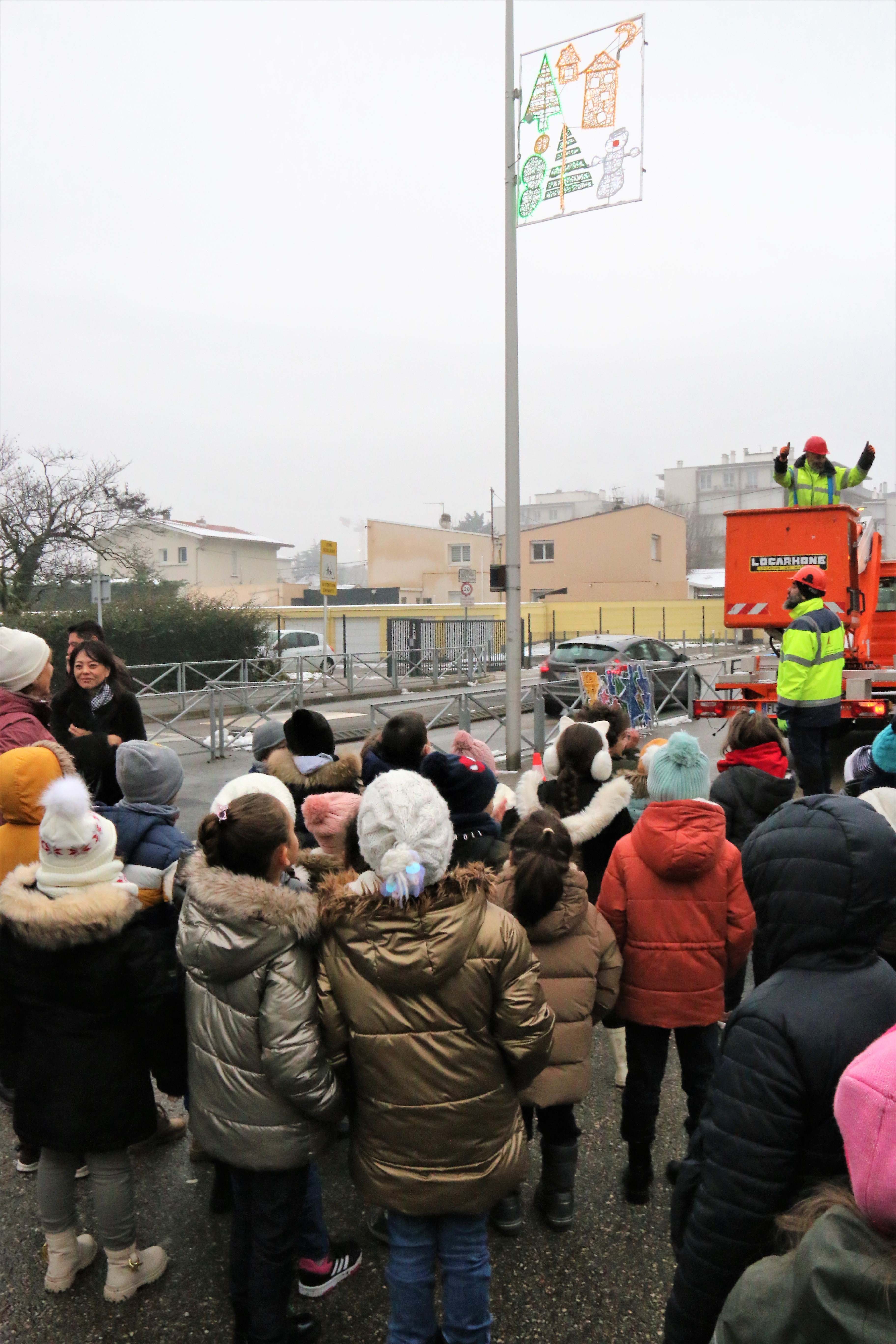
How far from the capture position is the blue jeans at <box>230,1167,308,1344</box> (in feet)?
7.50

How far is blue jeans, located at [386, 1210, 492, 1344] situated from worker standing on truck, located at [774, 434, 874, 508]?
343 inches

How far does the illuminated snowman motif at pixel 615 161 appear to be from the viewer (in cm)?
967

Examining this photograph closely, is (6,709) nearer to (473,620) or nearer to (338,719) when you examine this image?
(338,719)

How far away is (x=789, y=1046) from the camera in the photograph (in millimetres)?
1729

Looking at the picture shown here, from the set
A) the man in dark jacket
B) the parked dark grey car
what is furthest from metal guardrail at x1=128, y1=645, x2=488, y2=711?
the man in dark jacket

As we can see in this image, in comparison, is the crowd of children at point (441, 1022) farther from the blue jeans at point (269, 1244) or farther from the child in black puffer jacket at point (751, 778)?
the child in black puffer jacket at point (751, 778)

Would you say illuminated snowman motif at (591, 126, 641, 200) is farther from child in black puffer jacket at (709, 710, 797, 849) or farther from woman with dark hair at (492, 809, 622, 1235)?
woman with dark hair at (492, 809, 622, 1235)

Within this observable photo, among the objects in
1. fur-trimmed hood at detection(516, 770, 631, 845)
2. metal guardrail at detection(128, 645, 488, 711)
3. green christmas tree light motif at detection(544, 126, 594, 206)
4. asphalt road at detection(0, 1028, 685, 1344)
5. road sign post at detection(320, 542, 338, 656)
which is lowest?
asphalt road at detection(0, 1028, 685, 1344)

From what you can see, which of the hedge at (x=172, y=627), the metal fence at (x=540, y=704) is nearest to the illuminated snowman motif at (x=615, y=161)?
the metal fence at (x=540, y=704)

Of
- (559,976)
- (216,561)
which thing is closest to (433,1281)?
(559,976)

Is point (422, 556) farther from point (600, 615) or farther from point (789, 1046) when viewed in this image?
point (789, 1046)

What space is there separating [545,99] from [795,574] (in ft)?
20.2

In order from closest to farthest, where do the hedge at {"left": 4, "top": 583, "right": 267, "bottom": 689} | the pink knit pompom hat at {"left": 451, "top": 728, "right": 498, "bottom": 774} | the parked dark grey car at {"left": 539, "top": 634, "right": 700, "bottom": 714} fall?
the pink knit pompom hat at {"left": 451, "top": 728, "right": 498, "bottom": 774} < the parked dark grey car at {"left": 539, "top": 634, "right": 700, "bottom": 714} < the hedge at {"left": 4, "top": 583, "right": 267, "bottom": 689}

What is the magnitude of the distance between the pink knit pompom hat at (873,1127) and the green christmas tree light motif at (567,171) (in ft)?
34.9
